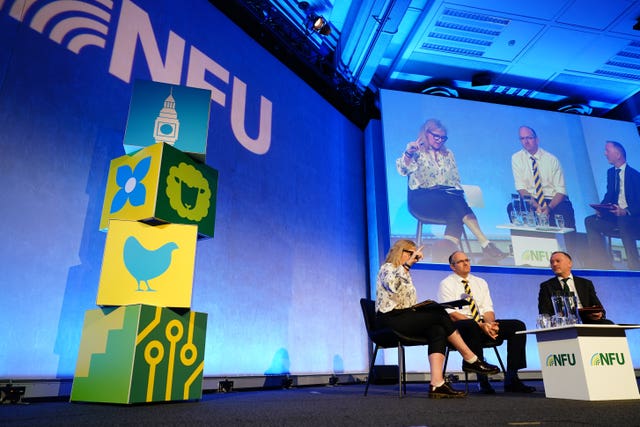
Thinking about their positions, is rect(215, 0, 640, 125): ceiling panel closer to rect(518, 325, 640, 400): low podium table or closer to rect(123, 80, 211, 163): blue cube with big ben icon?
rect(123, 80, 211, 163): blue cube with big ben icon

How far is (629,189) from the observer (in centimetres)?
592

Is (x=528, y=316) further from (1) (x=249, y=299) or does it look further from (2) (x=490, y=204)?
(1) (x=249, y=299)

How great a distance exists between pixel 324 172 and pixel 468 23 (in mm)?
2352

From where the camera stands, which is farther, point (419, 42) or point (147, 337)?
point (419, 42)

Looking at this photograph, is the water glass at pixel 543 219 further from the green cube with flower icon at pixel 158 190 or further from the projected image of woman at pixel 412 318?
the green cube with flower icon at pixel 158 190

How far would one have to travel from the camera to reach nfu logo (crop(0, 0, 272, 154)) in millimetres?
2836

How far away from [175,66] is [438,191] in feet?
10.3

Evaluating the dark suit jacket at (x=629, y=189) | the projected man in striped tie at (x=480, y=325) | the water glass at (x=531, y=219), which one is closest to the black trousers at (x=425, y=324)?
the projected man in striped tie at (x=480, y=325)

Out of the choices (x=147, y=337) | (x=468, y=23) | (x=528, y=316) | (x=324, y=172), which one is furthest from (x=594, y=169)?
(x=147, y=337)

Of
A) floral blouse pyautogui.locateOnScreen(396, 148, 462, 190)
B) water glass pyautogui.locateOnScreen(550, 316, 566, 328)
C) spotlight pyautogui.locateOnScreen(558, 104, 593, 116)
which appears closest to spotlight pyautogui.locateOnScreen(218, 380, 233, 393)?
water glass pyautogui.locateOnScreen(550, 316, 566, 328)

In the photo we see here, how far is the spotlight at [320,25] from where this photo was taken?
183 inches

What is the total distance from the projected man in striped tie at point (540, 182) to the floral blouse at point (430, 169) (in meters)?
0.80

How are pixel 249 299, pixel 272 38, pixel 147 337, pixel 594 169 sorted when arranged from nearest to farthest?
pixel 147 337
pixel 249 299
pixel 272 38
pixel 594 169

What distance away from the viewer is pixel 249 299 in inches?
150
